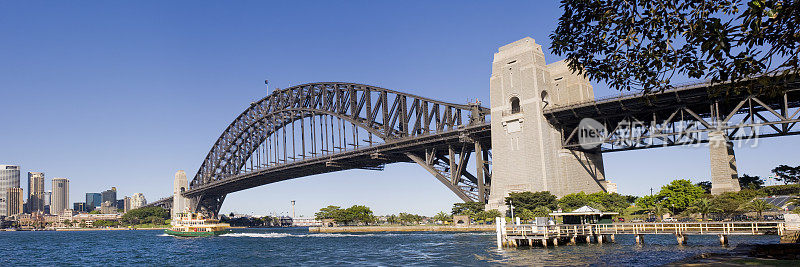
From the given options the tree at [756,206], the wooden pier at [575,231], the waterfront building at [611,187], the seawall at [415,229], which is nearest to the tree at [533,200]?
the seawall at [415,229]

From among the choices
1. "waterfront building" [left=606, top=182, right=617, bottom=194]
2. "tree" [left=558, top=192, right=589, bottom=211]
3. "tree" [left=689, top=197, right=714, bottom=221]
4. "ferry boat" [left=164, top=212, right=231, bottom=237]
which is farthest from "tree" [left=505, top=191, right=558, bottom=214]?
"ferry boat" [left=164, top=212, right=231, bottom=237]

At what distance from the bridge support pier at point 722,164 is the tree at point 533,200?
17919 mm

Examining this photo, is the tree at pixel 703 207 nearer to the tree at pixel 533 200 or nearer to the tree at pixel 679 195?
the tree at pixel 679 195

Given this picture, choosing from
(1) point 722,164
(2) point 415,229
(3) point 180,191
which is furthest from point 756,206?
(3) point 180,191

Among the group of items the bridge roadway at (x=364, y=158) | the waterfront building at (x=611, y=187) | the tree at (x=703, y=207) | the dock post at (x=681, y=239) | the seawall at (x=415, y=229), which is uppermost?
the bridge roadway at (x=364, y=158)

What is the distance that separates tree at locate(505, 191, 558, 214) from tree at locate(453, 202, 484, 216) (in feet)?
32.3

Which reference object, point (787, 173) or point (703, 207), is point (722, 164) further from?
point (787, 173)

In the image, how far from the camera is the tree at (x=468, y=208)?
89000mm

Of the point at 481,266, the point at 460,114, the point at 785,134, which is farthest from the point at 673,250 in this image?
the point at 460,114

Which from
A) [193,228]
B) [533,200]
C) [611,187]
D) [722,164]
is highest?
[722,164]

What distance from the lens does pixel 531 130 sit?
80.8 meters

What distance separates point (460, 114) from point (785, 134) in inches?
1787

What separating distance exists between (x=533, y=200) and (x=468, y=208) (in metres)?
16.7

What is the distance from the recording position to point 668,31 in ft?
55.4
